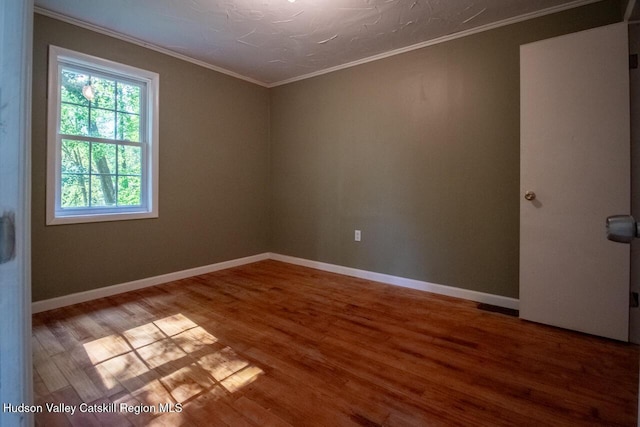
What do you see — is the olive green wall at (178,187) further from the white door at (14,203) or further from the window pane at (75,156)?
the white door at (14,203)

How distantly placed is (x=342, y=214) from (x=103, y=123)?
2515 mm

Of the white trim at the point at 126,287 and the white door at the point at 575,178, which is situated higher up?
the white door at the point at 575,178

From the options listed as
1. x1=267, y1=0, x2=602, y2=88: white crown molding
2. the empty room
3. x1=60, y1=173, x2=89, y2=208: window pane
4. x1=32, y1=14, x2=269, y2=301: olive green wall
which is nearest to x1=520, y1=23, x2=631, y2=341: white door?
the empty room

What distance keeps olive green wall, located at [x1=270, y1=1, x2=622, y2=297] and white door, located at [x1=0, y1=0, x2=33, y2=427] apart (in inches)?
114

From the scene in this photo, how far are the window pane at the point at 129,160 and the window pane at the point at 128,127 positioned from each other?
9cm

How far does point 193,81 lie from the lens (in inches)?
132

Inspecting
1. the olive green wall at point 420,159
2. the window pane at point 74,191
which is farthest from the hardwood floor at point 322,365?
the window pane at point 74,191

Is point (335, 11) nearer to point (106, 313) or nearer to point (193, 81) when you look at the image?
point (193, 81)

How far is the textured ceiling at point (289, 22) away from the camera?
2.30 meters

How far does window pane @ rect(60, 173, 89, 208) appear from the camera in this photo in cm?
262

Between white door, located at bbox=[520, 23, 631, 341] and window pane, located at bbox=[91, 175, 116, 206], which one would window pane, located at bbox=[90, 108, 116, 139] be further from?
white door, located at bbox=[520, 23, 631, 341]

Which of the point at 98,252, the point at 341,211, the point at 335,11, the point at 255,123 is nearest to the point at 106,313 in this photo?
the point at 98,252

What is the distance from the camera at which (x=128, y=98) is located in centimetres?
298

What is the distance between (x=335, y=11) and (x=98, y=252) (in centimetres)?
288
